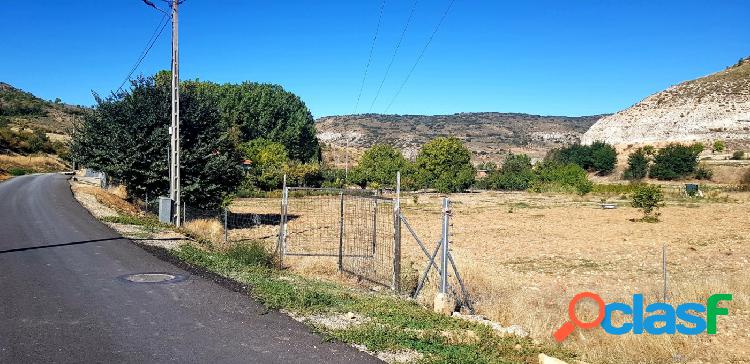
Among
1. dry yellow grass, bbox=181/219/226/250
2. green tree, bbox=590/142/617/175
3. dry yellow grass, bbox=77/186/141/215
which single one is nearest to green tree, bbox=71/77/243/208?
dry yellow grass, bbox=77/186/141/215

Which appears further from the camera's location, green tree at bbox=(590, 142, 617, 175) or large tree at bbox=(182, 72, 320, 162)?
green tree at bbox=(590, 142, 617, 175)

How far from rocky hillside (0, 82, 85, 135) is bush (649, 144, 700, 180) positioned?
10551 cm

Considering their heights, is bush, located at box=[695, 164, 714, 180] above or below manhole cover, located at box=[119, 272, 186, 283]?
above

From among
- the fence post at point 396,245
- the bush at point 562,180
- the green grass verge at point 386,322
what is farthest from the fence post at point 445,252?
the bush at point 562,180

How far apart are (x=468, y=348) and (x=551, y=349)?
1.16 meters

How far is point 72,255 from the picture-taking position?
1245 centimetres

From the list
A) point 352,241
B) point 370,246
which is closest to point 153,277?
point 370,246

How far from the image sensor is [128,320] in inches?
292

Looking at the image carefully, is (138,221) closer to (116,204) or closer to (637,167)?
(116,204)

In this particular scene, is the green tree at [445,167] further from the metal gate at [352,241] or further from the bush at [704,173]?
the metal gate at [352,241]

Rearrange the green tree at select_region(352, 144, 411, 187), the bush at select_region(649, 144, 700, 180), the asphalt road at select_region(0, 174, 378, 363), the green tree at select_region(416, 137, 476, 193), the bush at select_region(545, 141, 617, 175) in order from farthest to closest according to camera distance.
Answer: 1. the bush at select_region(545, 141, 617, 175)
2. the bush at select_region(649, 144, 700, 180)
3. the green tree at select_region(352, 144, 411, 187)
4. the green tree at select_region(416, 137, 476, 193)
5. the asphalt road at select_region(0, 174, 378, 363)

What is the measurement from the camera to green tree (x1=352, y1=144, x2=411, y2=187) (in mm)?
78562

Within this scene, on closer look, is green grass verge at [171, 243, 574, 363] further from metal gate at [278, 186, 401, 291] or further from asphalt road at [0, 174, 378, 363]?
metal gate at [278, 186, 401, 291]

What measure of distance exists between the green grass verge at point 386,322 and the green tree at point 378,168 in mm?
65840
